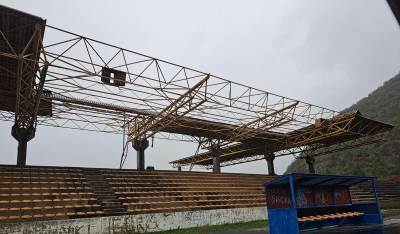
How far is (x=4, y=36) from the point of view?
13.6 metres

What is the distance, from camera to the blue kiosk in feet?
37.3

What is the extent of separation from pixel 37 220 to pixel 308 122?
75.1 feet

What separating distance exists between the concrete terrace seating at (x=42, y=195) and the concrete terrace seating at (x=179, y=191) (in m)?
1.89

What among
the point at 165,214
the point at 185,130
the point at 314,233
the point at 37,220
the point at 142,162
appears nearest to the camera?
the point at 314,233

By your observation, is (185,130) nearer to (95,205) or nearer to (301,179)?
(95,205)

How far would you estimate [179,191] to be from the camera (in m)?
20.0

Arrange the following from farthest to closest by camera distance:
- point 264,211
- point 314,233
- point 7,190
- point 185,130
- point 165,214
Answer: point 185,130, point 264,211, point 165,214, point 7,190, point 314,233

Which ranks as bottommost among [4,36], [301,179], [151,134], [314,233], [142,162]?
[314,233]

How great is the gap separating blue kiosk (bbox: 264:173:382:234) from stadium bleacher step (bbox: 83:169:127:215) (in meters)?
7.47

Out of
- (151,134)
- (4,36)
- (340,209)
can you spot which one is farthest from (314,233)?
(151,134)

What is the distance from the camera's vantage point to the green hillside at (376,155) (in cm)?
4847

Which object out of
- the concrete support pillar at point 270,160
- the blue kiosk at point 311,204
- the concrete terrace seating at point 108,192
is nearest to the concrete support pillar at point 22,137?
the concrete terrace seating at point 108,192

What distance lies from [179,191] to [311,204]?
9.08 m

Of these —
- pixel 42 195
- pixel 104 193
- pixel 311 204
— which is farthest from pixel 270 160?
pixel 42 195
